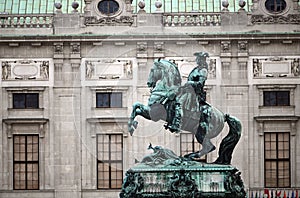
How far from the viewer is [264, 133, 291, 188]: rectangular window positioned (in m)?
46.5

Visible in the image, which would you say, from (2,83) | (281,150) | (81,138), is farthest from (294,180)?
(2,83)

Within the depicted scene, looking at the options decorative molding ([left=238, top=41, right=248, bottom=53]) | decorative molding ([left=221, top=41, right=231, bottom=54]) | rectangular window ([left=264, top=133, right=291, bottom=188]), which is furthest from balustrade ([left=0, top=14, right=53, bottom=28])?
rectangular window ([left=264, top=133, right=291, bottom=188])

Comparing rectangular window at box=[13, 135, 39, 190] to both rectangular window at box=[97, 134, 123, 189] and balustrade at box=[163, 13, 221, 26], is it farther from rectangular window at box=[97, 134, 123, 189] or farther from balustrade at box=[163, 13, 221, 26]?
balustrade at box=[163, 13, 221, 26]

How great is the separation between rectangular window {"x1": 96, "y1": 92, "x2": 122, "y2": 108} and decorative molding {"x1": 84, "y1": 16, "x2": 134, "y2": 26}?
273cm

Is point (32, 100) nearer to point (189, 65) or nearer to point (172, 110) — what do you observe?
point (189, 65)

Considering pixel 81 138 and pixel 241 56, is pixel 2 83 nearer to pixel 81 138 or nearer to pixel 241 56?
pixel 81 138

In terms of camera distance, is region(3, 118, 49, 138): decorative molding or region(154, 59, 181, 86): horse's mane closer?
region(154, 59, 181, 86): horse's mane

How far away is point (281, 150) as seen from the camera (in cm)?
4653

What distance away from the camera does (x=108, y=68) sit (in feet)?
154

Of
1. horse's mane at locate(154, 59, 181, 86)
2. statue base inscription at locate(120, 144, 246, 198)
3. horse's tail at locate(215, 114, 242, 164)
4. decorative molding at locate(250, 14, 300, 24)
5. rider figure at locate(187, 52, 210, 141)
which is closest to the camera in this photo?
statue base inscription at locate(120, 144, 246, 198)

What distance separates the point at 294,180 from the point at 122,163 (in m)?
6.68

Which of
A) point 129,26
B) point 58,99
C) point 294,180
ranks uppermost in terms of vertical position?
point 129,26

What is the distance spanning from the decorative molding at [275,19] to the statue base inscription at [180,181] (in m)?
19.2

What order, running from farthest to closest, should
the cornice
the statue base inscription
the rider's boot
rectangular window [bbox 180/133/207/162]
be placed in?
rectangular window [bbox 180/133/207/162] < the cornice < the rider's boot < the statue base inscription
